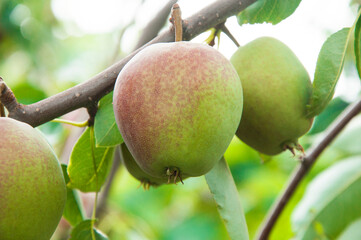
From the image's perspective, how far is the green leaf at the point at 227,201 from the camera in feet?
3.18

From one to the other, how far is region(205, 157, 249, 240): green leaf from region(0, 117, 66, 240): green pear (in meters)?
0.30

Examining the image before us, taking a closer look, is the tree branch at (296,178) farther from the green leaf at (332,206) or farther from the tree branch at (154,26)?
the tree branch at (154,26)

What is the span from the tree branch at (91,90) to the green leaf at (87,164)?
0.67ft

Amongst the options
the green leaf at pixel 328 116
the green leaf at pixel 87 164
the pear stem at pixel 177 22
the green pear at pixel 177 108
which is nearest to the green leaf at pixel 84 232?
the green leaf at pixel 87 164

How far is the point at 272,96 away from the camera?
1.08 m

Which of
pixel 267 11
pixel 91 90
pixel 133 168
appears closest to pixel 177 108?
pixel 91 90

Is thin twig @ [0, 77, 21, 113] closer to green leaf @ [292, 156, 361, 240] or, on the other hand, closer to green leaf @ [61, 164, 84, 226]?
green leaf @ [61, 164, 84, 226]

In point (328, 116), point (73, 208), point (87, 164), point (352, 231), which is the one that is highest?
point (87, 164)

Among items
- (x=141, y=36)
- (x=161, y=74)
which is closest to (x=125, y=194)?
(x=141, y=36)

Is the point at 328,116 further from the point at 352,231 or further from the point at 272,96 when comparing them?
the point at 272,96

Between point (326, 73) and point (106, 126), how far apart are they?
48 centimetres

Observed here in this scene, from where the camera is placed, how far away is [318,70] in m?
1.07

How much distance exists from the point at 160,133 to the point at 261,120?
1.04ft

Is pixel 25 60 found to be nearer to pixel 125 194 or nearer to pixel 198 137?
pixel 125 194
